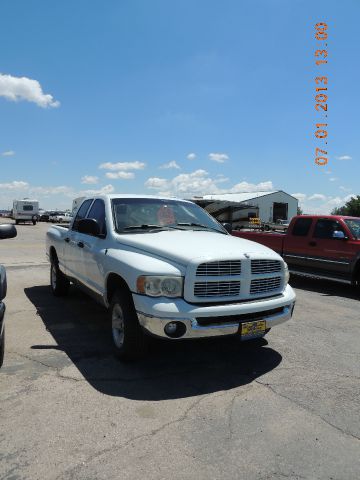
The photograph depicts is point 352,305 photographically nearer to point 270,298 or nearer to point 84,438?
point 270,298

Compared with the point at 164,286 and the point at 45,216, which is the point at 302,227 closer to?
the point at 164,286

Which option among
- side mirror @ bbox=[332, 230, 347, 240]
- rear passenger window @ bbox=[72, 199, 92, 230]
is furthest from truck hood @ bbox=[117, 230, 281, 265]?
side mirror @ bbox=[332, 230, 347, 240]

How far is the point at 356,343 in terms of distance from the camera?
5469 mm

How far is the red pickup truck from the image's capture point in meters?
9.21

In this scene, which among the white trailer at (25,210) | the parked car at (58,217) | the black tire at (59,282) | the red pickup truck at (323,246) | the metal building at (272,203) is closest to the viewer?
the black tire at (59,282)

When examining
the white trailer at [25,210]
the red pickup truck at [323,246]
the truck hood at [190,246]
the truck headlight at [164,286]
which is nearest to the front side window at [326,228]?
the red pickup truck at [323,246]

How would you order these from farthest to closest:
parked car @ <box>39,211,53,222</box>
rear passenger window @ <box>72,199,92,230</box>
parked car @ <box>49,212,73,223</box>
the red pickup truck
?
parked car @ <box>39,211,53,222</box> → parked car @ <box>49,212,73,223</box> → the red pickup truck → rear passenger window @ <box>72,199,92,230</box>

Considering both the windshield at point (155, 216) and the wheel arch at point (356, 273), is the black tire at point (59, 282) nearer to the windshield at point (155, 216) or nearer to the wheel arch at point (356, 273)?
the windshield at point (155, 216)

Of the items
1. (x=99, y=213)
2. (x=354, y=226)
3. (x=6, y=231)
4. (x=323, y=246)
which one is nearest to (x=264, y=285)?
(x=99, y=213)

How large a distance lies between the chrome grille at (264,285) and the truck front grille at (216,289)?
237mm

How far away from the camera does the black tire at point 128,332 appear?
4203 mm

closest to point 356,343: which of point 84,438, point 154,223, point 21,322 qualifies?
point 154,223

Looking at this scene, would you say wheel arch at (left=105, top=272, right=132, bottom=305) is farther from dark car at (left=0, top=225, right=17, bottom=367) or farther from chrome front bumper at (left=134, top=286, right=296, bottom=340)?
dark car at (left=0, top=225, right=17, bottom=367)

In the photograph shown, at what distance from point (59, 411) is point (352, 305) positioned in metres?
6.29
